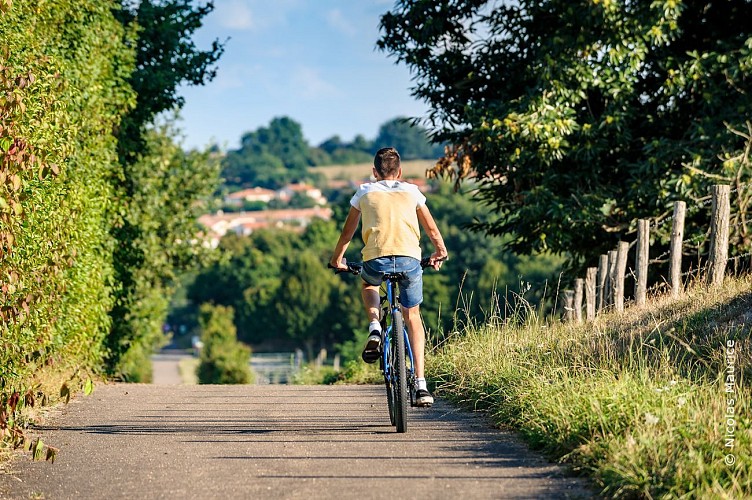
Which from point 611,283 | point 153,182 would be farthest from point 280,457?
point 153,182

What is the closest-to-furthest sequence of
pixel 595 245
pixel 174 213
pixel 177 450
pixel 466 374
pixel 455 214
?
pixel 177 450 → pixel 466 374 → pixel 595 245 → pixel 174 213 → pixel 455 214

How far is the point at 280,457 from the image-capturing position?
22.7 feet

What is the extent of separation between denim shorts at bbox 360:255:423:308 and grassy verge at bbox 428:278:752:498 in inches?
42.2

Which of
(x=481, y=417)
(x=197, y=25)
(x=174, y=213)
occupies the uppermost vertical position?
(x=197, y=25)

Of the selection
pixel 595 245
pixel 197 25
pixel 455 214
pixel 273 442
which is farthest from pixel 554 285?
pixel 455 214

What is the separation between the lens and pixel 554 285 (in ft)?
58.7

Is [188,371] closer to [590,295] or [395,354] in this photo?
[590,295]

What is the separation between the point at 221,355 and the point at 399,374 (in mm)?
54567

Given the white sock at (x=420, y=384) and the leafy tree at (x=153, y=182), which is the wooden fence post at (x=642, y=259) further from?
the leafy tree at (x=153, y=182)

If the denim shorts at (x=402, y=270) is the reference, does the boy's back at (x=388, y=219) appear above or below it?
above

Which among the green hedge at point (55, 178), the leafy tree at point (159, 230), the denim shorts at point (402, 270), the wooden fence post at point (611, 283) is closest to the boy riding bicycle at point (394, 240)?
the denim shorts at point (402, 270)

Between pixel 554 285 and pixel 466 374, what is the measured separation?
8235mm

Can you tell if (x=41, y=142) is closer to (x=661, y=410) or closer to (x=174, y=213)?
(x=661, y=410)

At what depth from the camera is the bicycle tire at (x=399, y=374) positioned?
295 inches
